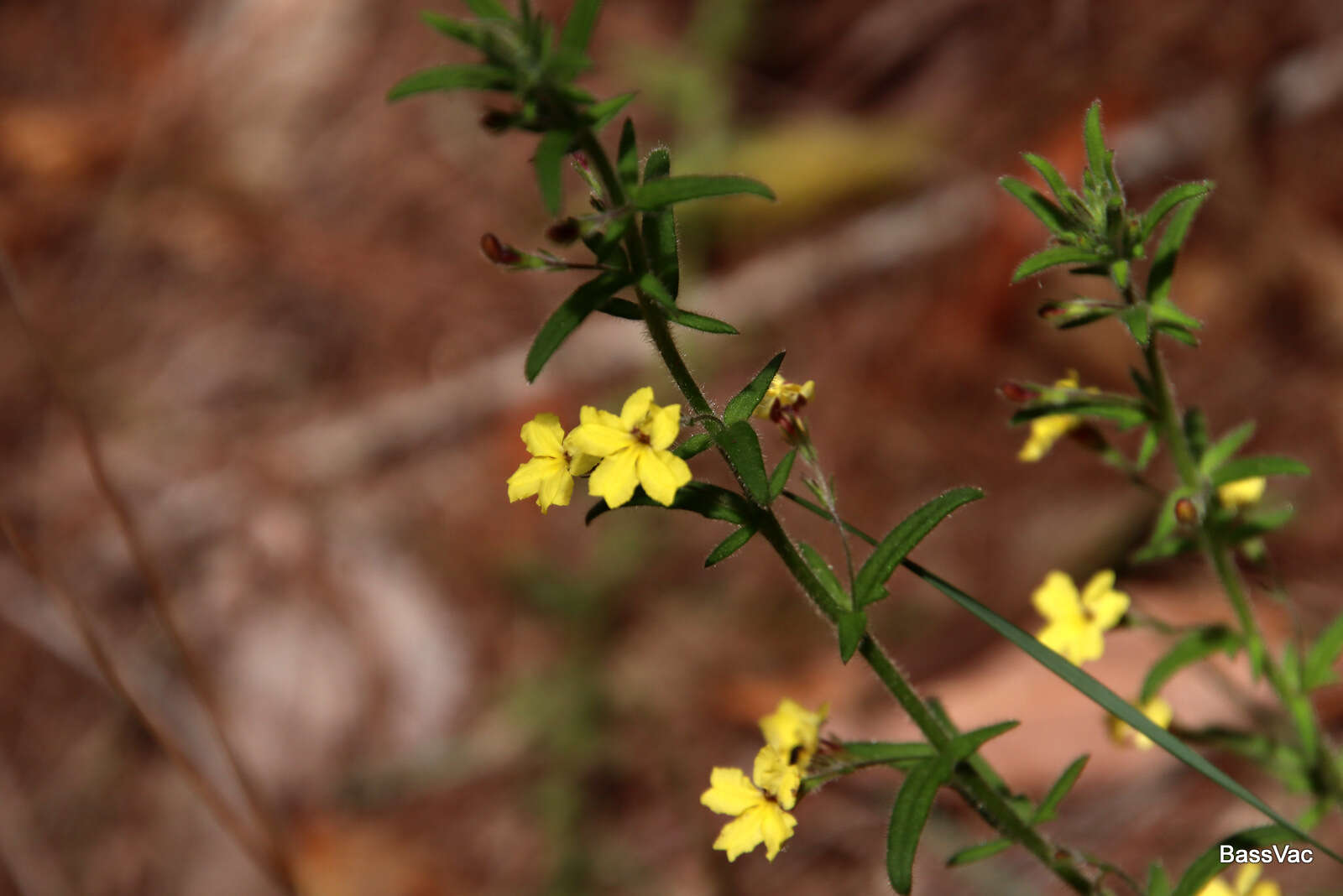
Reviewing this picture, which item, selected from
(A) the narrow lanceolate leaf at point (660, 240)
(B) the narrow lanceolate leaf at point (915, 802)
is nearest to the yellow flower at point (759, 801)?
(B) the narrow lanceolate leaf at point (915, 802)

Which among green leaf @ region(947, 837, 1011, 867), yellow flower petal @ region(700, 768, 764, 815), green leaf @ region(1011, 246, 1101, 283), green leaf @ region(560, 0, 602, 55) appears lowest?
green leaf @ region(947, 837, 1011, 867)

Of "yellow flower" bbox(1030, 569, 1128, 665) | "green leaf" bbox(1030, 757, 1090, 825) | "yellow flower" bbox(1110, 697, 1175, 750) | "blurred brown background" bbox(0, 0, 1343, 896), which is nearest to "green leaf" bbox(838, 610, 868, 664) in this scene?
"green leaf" bbox(1030, 757, 1090, 825)

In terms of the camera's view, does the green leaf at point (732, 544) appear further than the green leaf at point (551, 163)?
Yes

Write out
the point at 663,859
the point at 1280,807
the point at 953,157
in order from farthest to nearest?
1. the point at 953,157
2. the point at 663,859
3. the point at 1280,807

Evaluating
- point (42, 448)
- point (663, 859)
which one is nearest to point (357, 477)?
point (42, 448)

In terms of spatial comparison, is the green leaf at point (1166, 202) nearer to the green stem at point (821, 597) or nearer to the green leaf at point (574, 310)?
the green stem at point (821, 597)

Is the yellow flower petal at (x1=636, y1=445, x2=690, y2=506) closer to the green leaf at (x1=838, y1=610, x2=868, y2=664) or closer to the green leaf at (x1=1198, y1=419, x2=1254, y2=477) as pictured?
the green leaf at (x1=838, y1=610, x2=868, y2=664)

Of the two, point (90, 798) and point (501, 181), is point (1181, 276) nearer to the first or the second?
point (501, 181)
